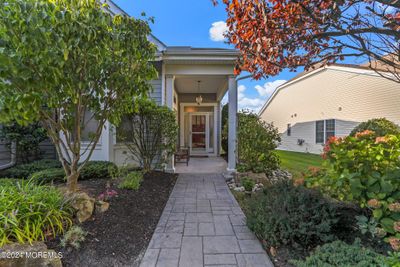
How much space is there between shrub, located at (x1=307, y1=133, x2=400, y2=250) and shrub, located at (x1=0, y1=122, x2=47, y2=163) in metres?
6.19

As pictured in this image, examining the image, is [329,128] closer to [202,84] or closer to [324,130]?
[324,130]

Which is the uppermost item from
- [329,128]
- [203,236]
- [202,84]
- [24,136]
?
[202,84]

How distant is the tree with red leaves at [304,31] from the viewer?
7.08 feet

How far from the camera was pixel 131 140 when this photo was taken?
19.5ft

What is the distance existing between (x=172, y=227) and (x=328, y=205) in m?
2.05

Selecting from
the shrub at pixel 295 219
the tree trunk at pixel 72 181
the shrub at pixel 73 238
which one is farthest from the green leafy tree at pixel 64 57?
the shrub at pixel 295 219

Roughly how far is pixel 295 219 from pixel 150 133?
14.2ft

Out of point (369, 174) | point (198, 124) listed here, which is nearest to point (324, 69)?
point (198, 124)

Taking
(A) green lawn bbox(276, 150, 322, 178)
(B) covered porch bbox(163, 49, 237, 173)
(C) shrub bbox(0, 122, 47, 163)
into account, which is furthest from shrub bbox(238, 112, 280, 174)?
(C) shrub bbox(0, 122, 47, 163)

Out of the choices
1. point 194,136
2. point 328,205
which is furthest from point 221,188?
point 194,136

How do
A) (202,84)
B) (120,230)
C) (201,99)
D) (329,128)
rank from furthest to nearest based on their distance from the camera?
(329,128), (201,99), (202,84), (120,230)

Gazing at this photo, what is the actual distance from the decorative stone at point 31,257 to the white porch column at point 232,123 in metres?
4.94

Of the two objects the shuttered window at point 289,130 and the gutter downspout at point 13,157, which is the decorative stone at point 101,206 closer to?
the gutter downspout at point 13,157

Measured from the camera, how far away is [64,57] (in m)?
2.39
